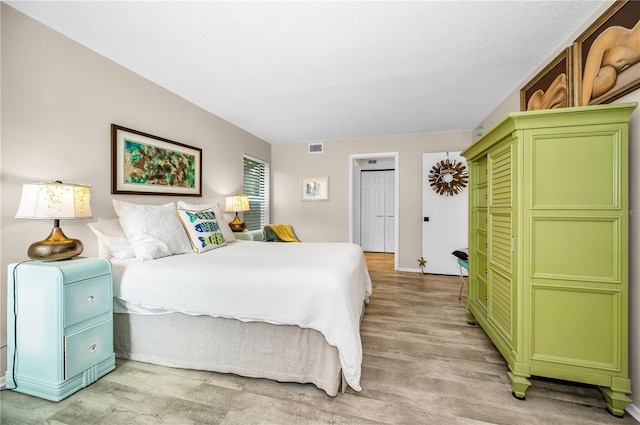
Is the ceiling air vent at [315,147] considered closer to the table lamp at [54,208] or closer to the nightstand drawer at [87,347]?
the table lamp at [54,208]

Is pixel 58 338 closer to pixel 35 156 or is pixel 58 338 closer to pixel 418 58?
pixel 35 156

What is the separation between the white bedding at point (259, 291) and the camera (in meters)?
1.60

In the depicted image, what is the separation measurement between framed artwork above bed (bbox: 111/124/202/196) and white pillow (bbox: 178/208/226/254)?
49cm

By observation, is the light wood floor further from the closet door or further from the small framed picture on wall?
the closet door

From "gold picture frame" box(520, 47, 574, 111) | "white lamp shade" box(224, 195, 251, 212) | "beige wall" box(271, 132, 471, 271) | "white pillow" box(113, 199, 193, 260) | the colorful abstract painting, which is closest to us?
"gold picture frame" box(520, 47, 574, 111)

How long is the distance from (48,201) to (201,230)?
1.15 meters

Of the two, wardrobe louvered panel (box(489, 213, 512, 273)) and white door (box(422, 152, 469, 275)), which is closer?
wardrobe louvered panel (box(489, 213, 512, 273))

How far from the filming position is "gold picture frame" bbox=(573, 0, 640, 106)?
4.89ft

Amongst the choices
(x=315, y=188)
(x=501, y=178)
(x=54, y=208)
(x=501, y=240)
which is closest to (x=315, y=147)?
(x=315, y=188)

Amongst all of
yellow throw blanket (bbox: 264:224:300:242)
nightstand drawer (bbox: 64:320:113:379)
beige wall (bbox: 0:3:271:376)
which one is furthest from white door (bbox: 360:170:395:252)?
nightstand drawer (bbox: 64:320:113:379)

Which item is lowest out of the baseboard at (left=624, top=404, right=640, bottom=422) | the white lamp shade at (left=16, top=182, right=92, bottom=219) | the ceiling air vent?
the baseboard at (left=624, top=404, right=640, bottom=422)

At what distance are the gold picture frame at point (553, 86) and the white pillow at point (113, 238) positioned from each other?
3563 millimetres

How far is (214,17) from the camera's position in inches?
71.9

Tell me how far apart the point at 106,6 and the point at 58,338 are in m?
2.06
